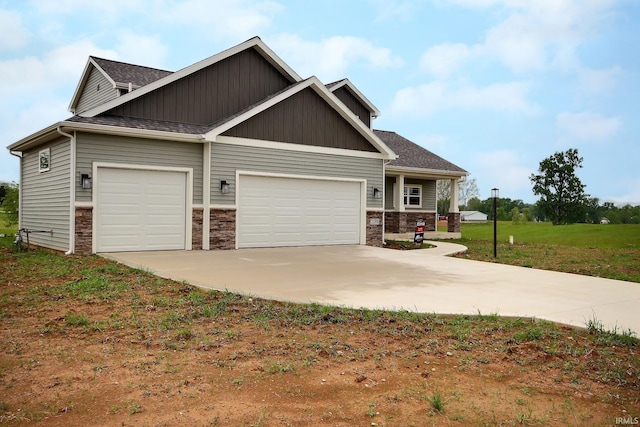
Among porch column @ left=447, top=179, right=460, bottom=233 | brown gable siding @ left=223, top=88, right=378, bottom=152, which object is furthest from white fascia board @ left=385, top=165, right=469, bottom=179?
brown gable siding @ left=223, top=88, right=378, bottom=152

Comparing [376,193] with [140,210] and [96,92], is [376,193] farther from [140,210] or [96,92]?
[96,92]

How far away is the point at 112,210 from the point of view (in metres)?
12.5

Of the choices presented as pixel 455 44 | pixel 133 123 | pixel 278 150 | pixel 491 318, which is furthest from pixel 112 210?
pixel 455 44

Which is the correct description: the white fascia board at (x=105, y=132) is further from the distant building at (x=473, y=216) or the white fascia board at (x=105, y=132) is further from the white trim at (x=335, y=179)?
the distant building at (x=473, y=216)

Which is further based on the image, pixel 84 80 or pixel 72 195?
pixel 84 80

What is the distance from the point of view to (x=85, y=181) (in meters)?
12.0

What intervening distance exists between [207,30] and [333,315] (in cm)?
1294

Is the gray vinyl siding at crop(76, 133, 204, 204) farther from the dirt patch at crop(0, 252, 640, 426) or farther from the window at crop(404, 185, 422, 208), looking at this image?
the window at crop(404, 185, 422, 208)

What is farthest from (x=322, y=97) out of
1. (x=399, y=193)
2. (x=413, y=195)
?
(x=413, y=195)

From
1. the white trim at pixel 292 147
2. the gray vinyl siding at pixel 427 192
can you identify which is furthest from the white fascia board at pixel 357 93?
the white trim at pixel 292 147

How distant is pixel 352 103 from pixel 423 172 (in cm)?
466

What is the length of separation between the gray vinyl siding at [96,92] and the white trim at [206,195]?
519 centimetres

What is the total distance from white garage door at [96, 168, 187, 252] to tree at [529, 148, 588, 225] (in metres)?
43.7

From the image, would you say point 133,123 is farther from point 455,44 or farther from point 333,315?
point 455,44
